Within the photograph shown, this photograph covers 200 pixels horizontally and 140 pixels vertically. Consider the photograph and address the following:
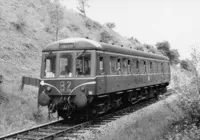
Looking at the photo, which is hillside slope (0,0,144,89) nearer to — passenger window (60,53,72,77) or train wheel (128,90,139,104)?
train wheel (128,90,139,104)

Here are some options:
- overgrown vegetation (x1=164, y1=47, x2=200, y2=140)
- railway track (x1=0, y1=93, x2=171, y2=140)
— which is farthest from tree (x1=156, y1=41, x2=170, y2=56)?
overgrown vegetation (x1=164, y1=47, x2=200, y2=140)

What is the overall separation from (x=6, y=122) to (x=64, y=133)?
9.22 ft

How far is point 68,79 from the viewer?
34.3ft

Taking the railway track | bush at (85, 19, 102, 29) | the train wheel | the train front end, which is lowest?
the railway track

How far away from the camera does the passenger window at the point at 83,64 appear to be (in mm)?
10484

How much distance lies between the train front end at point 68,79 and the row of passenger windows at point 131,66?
0.76 metres

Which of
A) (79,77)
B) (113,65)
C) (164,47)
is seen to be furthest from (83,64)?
(164,47)

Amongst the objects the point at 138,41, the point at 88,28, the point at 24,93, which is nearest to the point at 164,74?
the point at 24,93

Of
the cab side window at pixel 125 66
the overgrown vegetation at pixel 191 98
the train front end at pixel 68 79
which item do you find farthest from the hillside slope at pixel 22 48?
the overgrown vegetation at pixel 191 98

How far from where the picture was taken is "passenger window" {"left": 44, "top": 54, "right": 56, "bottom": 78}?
11.0m

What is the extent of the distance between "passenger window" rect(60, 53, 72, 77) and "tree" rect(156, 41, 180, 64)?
49.6 meters

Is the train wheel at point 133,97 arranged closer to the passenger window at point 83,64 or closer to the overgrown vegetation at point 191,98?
the passenger window at point 83,64

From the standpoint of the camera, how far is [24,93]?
15234 millimetres

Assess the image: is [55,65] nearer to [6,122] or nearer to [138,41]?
[6,122]
